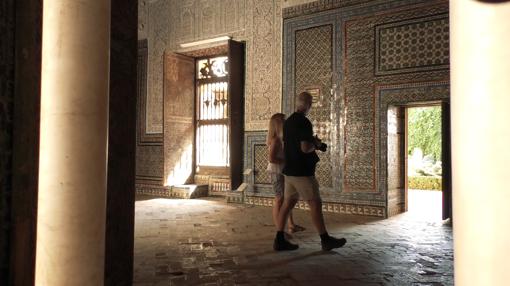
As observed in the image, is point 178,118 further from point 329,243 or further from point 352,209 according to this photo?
point 329,243

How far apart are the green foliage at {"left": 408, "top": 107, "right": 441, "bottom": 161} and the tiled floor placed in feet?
35.2

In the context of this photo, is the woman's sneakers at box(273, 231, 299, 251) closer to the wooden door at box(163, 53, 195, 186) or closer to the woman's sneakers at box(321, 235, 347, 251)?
the woman's sneakers at box(321, 235, 347, 251)

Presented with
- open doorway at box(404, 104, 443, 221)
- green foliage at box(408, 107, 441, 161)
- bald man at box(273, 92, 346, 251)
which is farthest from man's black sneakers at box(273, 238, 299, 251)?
green foliage at box(408, 107, 441, 161)

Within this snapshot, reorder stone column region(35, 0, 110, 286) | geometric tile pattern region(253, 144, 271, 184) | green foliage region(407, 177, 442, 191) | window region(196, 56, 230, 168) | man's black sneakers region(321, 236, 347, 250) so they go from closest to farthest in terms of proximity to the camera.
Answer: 1. stone column region(35, 0, 110, 286)
2. man's black sneakers region(321, 236, 347, 250)
3. geometric tile pattern region(253, 144, 271, 184)
4. window region(196, 56, 230, 168)
5. green foliage region(407, 177, 442, 191)

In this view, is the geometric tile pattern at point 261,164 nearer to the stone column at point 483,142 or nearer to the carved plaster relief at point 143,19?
the carved plaster relief at point 143,19

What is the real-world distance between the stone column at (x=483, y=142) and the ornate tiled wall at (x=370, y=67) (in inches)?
242

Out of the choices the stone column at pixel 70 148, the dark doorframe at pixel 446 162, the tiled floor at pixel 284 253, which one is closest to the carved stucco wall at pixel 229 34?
the tiled floor at pixel 284 253

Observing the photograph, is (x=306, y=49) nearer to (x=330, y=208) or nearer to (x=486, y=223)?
(x=330, y=208)

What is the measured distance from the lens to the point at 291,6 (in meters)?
8.81

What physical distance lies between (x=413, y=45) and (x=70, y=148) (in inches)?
262

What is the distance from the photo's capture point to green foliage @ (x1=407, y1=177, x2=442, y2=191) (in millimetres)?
14758

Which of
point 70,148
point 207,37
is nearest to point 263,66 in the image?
point 207,37

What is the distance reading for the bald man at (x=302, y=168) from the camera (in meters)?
4.23

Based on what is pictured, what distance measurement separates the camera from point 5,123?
228cm
